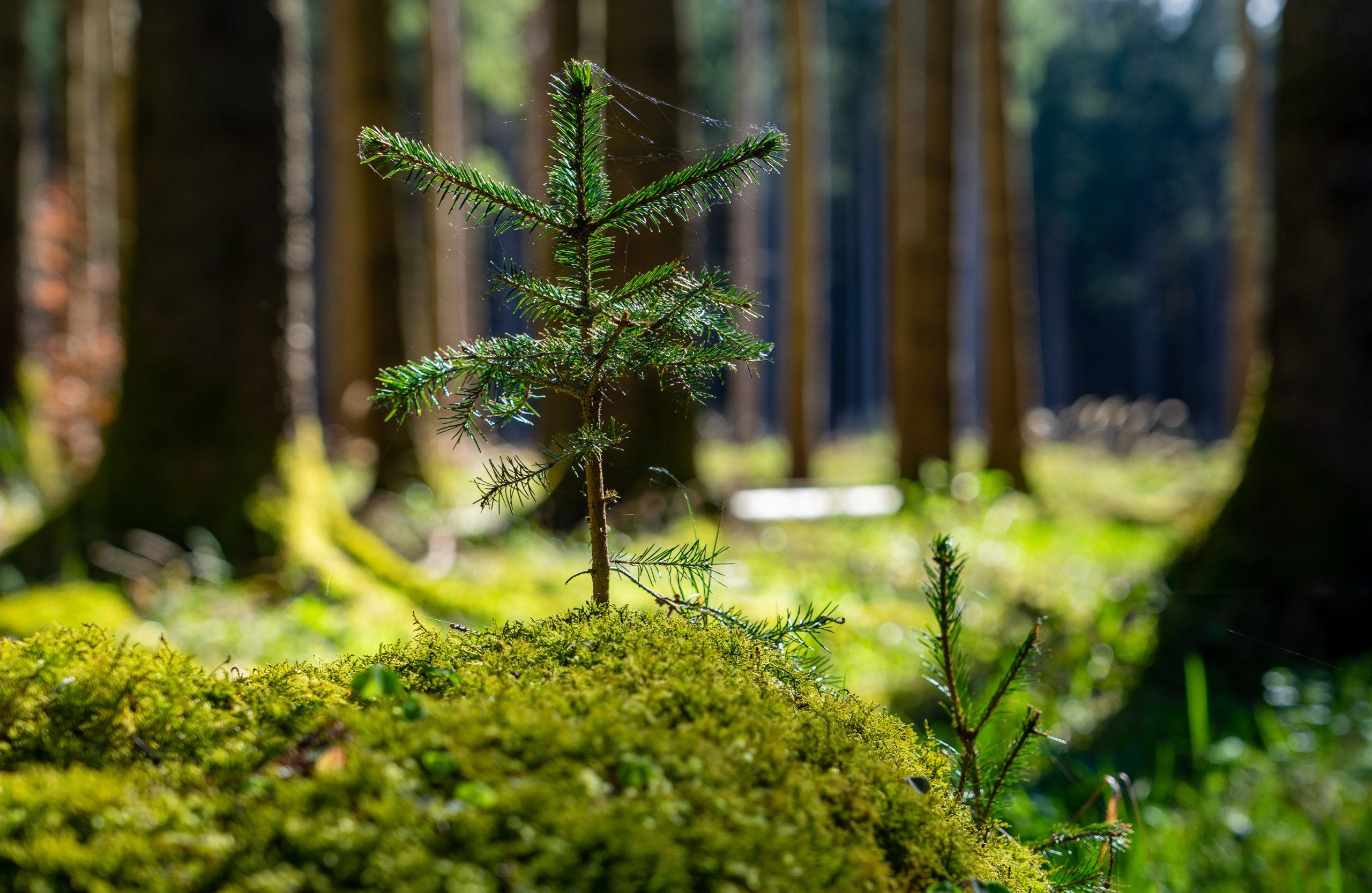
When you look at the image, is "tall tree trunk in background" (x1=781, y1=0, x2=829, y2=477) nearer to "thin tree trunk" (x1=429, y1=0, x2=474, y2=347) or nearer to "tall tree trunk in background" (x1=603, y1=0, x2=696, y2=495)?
"thin tree trunk" (x1=429, y1=0, x2=474, y2=347)

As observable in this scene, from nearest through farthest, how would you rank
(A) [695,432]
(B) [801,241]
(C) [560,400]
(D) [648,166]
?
(D) [648,166]
(A) [695,432]
(C) [560,400]
(B) [801,241]

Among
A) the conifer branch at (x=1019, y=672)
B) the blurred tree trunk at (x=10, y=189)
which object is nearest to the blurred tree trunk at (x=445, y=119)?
the blurred tree trunk at (x=10, y=189)

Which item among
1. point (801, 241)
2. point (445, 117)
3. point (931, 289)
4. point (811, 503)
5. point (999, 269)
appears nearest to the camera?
point (811, 503)

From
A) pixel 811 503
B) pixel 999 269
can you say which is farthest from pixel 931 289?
pixel 811 503

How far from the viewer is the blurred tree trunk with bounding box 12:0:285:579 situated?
5164 millimetres

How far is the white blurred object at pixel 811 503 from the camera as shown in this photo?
9297 millimetres

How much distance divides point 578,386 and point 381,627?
3.64 metres

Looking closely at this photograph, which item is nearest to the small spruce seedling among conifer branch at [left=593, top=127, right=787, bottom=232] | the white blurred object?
conifer branch at [left=593, top=127, right=787, bottom=232]

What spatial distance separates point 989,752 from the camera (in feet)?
4.69

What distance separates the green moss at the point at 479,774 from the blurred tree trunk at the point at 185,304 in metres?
4.41

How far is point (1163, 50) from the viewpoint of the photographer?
37.5 m

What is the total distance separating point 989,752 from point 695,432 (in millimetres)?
7061

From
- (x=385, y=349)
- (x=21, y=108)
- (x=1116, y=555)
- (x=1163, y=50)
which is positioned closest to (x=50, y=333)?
(x=21, y=108)

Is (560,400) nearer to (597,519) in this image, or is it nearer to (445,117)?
(445,117)
